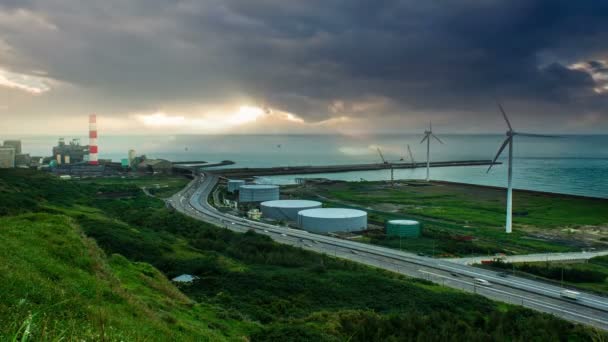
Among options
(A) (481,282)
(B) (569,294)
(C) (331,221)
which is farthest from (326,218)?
(B) (569,294)

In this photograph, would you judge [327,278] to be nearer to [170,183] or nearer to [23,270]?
[23,270]

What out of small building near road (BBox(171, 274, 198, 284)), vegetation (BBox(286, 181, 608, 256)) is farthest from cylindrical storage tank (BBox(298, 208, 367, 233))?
small building near road (BBox(171, 274, 198, 284))

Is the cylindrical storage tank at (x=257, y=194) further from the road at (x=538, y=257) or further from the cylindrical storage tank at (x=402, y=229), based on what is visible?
the road at (x=538, y=257)

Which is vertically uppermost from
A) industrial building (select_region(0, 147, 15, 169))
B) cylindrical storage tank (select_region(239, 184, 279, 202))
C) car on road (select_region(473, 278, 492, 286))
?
industrial building (select_region(0, 147, 15, 169))

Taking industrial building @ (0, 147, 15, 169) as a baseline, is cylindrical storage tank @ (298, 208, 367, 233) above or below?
below

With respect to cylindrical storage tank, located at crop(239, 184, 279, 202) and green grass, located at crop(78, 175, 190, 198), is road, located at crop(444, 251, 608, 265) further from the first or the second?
green grass, located at crop(78, 175, 190, 198)

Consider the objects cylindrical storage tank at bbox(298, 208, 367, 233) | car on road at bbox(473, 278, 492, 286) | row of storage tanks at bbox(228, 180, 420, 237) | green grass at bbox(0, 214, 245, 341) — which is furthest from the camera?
cylindrical storage tank at bbox(298, 208, 367, 233)

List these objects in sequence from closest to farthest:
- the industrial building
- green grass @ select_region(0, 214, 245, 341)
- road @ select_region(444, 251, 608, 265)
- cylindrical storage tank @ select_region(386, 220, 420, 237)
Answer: green grass @ select_region(0, 214, 245, 341), road @ select_region(444, 251, 608, 265), cylindrical storage tank @ select_region(386, 220, 420, 237), the industrial building

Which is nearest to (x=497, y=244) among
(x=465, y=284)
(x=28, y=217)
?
(x=465, y=284)
